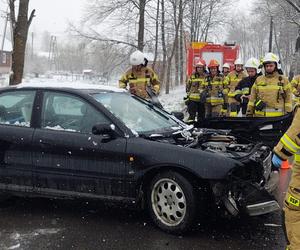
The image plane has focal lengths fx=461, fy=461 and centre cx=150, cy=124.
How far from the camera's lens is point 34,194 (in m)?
4.95

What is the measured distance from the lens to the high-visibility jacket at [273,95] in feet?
23.4

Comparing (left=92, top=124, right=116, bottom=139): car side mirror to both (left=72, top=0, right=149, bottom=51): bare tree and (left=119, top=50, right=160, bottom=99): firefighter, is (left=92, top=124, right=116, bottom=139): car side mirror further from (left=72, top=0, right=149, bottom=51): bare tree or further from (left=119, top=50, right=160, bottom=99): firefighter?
(left=72, top=0, right=149, bottom=51): bare tree

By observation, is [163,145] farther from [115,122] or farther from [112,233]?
[112,233]

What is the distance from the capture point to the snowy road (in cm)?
419

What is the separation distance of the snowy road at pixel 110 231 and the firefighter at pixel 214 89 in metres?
5.29

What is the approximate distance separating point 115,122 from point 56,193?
38.7 inches

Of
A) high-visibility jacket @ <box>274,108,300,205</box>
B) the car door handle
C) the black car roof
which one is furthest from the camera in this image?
the black car roof

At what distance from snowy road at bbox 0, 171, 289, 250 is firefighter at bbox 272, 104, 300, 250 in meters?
0.72

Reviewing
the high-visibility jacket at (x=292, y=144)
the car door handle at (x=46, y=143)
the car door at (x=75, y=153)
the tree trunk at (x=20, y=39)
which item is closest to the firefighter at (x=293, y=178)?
the high-visibility jacket at (x=292, y=144)

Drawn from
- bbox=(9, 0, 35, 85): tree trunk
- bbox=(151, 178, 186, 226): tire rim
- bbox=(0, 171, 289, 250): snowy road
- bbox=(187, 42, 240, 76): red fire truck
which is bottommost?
bbox=(0, 171, 289, 250): snowy road

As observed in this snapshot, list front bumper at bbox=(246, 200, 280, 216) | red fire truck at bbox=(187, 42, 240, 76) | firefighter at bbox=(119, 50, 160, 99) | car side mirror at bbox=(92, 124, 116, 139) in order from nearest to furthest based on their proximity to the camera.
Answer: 1. front bumper at bbox=(246, 200, 280, 216)
2. car side mirror at bbox=(92, 124, 116, 139)
3. firefighter at bbox=(119, 50, 160, 99)
4. red fire truck at bbox=(187, 42, 240, 76)

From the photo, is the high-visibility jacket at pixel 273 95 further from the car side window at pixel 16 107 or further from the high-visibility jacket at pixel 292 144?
the high-visibility jacket at pixel 292 144

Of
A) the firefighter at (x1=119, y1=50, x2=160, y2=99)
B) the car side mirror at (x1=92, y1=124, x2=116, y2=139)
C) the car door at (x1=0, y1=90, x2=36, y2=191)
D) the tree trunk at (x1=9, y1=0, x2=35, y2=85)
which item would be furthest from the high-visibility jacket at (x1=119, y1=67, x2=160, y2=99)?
the car side mirror at (x1=92, y1=124, x2=116, y2=139)

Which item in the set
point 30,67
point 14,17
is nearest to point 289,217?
point 14,17
